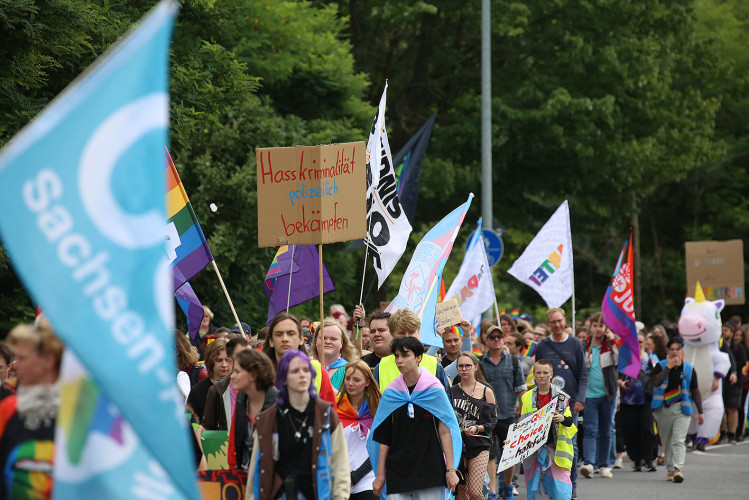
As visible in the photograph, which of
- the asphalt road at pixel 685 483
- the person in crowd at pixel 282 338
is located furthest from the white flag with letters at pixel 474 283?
the person in crowd at pixel 282 338

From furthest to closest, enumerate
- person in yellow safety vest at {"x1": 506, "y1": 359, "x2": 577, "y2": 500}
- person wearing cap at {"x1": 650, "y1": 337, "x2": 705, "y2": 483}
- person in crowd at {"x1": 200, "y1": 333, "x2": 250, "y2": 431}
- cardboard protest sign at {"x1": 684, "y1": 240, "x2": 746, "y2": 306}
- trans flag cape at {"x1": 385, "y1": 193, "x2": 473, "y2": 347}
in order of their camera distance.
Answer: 1. cardboard protest sign at {"x1": 684, "y1": 240, "x2": 746, "y2": 306}
2. person wearing cap at {"x1": 650, "y1": 337, "x2": 705, "y2": 483}
3. person in yellow safety vest at {"x1": 506, "y1": 359, "x2": 577, "y2": 500}
4. trans flag cape at {"x1": 385, "y1": 193, "x2": 473, "y2": 347}
5. person in crowd at {"x1": 200, "y1": 333, "x2": 250, "y2": 431}

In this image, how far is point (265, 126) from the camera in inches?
807

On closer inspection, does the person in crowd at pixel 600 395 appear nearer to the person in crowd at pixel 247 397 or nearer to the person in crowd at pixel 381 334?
the person in crowd at pixel 381 334

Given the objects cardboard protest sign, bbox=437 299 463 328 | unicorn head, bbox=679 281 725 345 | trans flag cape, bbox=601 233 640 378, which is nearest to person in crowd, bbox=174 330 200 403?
cardboard protest sign, bbox=437 299 463 328

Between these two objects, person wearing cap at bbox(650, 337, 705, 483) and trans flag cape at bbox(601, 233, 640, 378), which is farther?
trans flag cape at bbox(601, 233, 640, 378)

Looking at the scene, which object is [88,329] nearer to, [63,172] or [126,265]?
[126,265]

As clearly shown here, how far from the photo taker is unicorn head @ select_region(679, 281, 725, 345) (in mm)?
19297

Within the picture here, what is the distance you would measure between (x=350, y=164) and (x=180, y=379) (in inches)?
87.9

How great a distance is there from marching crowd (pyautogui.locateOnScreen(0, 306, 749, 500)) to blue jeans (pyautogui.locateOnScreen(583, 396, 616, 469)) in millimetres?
27

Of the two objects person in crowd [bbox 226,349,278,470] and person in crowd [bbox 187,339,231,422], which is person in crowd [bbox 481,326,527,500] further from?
person in crowd [bbox 226,349,278,470]

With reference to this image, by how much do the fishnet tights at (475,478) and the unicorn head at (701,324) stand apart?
957 cm

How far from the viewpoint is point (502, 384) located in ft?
42.6

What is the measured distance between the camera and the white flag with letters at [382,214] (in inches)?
480

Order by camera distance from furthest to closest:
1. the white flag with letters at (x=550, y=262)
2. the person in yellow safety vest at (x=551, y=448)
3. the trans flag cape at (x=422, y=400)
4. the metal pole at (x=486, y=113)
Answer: the metal pole at (x=486, y=113) < the white flag with letters at (x=550, y=262) < the person in yellow safety vest at (x=551, y=448) < the trans flag cape at (x=422, y=400)
